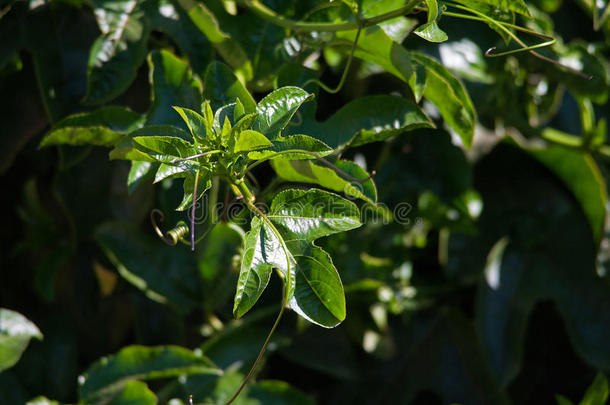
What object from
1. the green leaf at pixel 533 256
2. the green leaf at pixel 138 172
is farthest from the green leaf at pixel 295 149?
the green leaf at pixel 533 256

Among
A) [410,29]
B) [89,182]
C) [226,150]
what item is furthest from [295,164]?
[89,182]

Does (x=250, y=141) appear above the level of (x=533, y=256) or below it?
above

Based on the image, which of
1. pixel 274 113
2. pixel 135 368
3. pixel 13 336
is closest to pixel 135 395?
pixel 135 368

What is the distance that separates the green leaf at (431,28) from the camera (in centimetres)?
48

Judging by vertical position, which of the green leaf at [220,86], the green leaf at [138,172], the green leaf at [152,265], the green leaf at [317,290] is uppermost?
the green leaf at [220,86]

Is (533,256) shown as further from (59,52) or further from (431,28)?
(59,52)

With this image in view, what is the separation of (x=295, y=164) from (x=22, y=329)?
1.33 feet

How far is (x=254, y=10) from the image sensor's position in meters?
0.63

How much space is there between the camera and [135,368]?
0.72 m

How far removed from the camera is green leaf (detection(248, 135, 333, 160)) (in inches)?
18.6

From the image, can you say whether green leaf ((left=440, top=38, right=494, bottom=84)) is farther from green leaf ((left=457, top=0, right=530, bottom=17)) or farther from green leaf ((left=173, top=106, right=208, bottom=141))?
green leaf ((left=173, top=106, right=208, bottom=141))

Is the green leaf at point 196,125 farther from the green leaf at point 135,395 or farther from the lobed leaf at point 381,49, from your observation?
the green leaf at point 135,395

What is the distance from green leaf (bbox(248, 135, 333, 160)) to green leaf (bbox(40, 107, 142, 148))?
20cm

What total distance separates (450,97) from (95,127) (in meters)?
0.36
